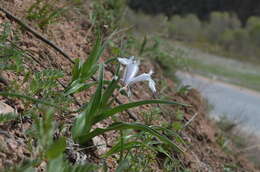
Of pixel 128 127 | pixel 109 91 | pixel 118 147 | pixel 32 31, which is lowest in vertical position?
pixel 118 147

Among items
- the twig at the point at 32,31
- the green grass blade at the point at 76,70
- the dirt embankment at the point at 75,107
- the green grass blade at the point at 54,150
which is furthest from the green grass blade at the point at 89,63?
the green grass blade at the point at 54,150

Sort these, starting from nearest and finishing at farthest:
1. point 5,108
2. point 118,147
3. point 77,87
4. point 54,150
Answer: point 54,150
point 5,108
point 118,147
point 77,87

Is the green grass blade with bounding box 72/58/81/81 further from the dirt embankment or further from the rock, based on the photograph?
the rock

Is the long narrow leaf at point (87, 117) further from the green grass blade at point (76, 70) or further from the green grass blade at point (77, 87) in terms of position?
the green grass blade at point (76, 70)

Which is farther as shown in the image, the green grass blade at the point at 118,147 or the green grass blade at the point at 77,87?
the green grass blade at the point at 77,87

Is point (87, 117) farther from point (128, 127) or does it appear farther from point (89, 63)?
point (89, 63)

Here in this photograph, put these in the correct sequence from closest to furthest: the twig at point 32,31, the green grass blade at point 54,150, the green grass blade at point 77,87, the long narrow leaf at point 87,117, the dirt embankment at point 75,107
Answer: the green grass blade at point 54,150 < the dirt embankment at point 75,107 < the long narrow leaf at point 87,117 < the green grass blade at point 77,87 < the twig at point 32,31

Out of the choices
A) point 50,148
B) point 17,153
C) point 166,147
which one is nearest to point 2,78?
point 17,153

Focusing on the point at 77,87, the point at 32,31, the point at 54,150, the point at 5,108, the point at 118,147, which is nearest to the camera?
the point at 54,150

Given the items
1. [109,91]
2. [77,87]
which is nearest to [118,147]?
[109,91]
